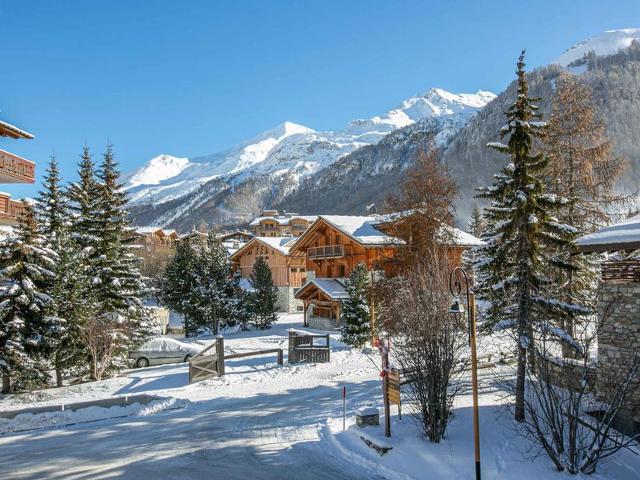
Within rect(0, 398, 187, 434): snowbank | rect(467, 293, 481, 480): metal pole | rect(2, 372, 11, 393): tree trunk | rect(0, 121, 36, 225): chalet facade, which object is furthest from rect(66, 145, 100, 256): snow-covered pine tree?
rect(467, 293, 481, 480): metal pole

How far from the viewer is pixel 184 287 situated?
40.5 metres

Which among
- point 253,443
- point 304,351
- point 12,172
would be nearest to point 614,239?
point 253,443

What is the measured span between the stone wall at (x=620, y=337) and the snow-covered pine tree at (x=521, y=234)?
137cm

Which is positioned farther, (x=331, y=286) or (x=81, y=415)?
(x=331, y=286)

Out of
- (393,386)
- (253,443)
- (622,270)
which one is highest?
(622,270)

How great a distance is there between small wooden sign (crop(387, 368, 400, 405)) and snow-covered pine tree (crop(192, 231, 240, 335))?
28700mm

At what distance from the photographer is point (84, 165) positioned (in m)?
28.4

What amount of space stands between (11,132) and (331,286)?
2413cm

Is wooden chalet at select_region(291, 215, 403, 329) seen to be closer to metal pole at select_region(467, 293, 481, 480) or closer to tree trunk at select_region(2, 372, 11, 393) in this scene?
tree trunk at select_region(2, 372, 11, 393)

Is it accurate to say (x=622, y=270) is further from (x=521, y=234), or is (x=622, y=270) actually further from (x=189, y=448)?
(x=189, y=448)

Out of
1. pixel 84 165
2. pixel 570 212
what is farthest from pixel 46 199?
pixel 570 212

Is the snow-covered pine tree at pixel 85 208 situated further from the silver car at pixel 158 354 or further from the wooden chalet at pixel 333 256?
the wooden chalet at pixel 333 256

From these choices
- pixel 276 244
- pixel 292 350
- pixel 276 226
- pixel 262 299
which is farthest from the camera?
pixel 276 226

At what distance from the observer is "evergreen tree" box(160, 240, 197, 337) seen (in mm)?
39562
